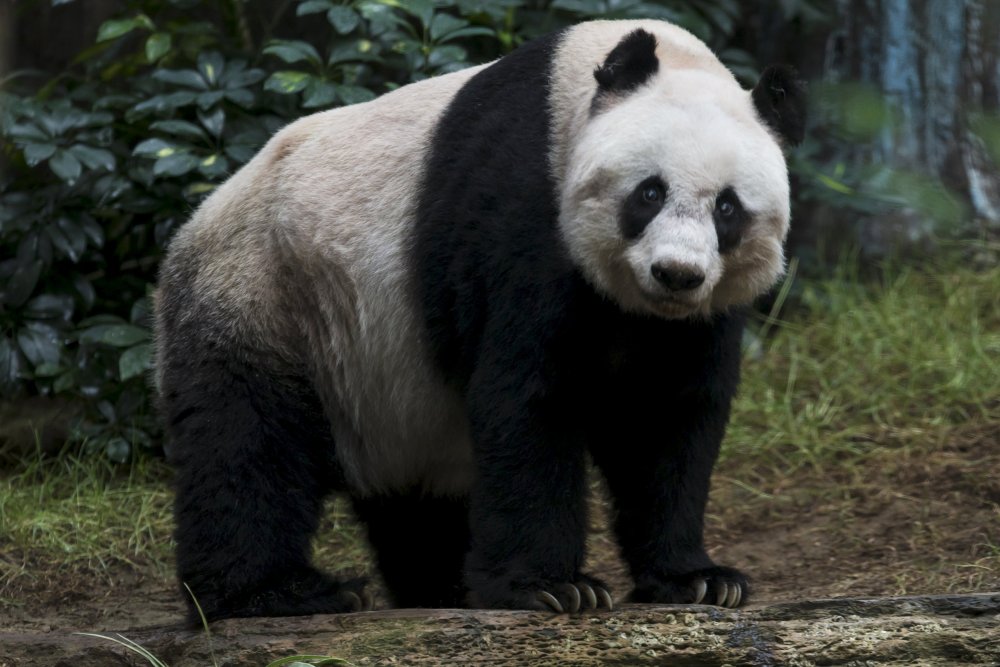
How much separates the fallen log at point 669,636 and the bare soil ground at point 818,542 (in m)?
1.31

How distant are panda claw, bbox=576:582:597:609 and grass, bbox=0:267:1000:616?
5.47ft

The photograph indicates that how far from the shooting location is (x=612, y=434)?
13.6ft

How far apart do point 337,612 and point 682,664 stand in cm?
123

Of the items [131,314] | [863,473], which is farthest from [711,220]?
[131,314]

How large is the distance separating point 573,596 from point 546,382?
64 centimetres

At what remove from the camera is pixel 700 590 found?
3.99 m

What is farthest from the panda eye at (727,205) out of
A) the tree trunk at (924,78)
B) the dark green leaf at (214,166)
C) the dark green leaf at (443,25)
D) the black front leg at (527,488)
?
the tree trunk at (924,78)

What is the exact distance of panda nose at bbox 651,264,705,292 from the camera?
136 inches

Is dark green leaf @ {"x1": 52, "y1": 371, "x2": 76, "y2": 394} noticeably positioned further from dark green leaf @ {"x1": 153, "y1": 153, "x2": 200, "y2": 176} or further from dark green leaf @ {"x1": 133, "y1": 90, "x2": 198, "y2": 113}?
dark green leaf @ {"x1": 133, "y1": 90, "x2": 198, "y2": 113}

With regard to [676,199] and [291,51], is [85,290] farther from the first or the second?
[676,199]

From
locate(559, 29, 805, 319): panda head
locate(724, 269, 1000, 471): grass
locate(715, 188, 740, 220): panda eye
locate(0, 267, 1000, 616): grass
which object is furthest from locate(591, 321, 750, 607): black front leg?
locate(724, 269, 1000, 471): grass

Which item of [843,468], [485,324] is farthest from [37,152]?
[843,468]

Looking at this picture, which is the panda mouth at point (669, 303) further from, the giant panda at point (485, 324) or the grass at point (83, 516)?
the grass at point (83, 516)

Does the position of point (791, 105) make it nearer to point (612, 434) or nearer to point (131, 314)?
point (612, 434)
